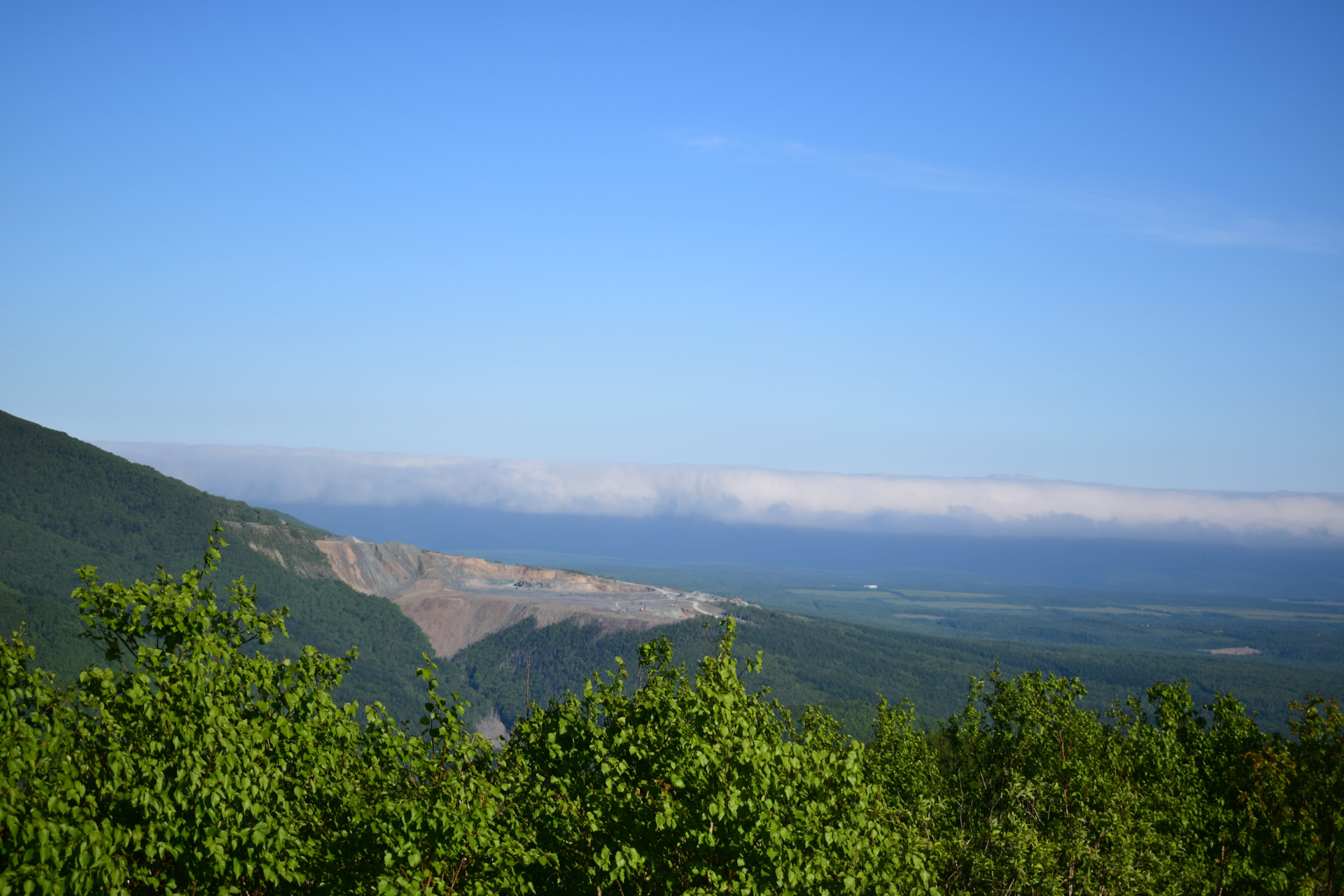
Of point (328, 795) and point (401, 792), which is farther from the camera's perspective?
point (401, 792)

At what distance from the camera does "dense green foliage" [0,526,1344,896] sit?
14461 millimetres

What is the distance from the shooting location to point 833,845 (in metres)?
16.2

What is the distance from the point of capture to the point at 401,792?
2077 centimetres

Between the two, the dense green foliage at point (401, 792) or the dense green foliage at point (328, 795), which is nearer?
the dense green foliage at point (328, 795)

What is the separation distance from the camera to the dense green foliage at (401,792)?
14461mm

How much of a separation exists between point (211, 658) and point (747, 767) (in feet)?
36.0

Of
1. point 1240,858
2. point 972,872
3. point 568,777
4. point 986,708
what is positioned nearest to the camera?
point 568,777

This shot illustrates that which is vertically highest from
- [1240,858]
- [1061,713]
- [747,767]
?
[747,767]

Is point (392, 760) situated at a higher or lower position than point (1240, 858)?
higher

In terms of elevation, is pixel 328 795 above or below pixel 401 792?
above

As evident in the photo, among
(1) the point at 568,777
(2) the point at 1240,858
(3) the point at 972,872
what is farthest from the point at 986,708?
(1) the point at 568,777

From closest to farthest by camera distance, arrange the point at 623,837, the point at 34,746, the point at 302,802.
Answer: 1. the point at 34,746
2. the point at 623,837
3. the point at 302,802

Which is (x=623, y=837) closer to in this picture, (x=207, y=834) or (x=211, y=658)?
(x=207, y=834)

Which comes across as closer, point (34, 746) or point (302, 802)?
point (34, 746)
